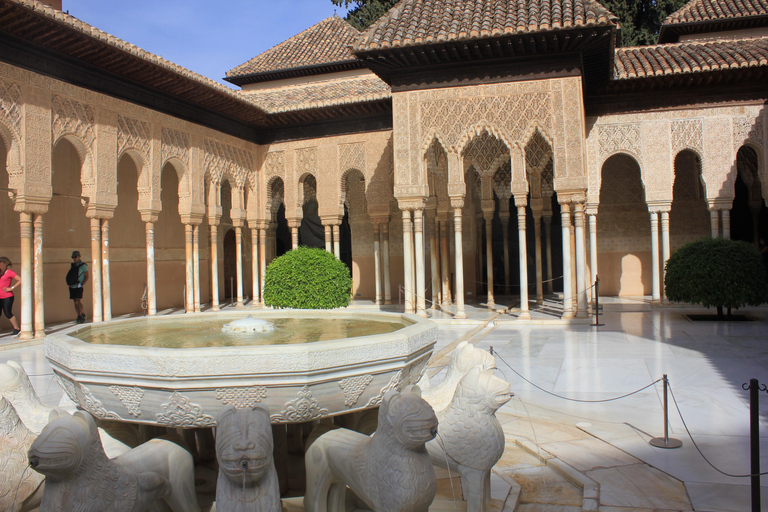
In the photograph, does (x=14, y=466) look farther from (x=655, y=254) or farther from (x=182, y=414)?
(x=655, y=254)

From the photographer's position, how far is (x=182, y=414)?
2.65 metres

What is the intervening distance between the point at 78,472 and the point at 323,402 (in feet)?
3.27

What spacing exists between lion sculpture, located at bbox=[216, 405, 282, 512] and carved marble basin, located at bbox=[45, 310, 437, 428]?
0.31 meters

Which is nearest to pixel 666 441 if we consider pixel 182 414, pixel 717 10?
pixel 182 414

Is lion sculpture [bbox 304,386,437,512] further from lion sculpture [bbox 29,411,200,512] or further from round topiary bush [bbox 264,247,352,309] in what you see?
round topiary bush [bbox 264,247,352,309]

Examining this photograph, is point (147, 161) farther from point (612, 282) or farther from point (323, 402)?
point (612, 282)

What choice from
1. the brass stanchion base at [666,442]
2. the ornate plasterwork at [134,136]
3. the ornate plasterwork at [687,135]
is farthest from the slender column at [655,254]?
the ornate plasterwork at [134,136]

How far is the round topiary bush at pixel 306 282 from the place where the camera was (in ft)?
32.7

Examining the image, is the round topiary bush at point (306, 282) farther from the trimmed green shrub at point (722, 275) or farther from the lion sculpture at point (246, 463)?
the lion sculpture at point (246, 463)

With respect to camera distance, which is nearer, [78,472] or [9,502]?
[78,472]

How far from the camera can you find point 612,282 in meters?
16.3

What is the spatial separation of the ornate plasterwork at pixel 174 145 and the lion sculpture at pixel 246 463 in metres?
11.5

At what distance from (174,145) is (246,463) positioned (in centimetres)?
1187

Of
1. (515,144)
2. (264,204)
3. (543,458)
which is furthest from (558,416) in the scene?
(264,204)
